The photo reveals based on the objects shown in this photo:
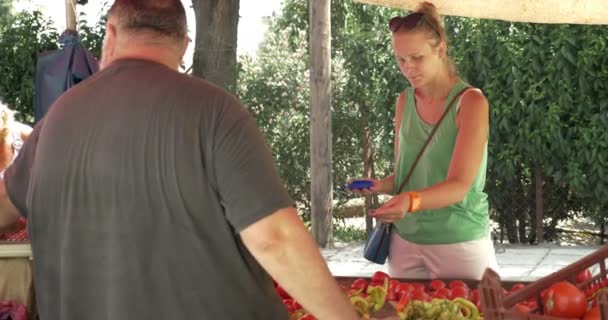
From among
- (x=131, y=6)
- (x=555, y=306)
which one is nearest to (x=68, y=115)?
(x=131, y=6)

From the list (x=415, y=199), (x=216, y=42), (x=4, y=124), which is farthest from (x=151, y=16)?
(x=216, y=42)

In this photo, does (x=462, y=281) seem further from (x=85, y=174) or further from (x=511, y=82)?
(x=511, y=82)

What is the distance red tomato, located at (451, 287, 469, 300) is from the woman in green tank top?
0.93 feet

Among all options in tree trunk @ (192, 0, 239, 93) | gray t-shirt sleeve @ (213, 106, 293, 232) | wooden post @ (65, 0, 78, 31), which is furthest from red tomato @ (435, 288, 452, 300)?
tree trunk @ (192, 0, 239, 93)

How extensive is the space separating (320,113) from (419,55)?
173 inches

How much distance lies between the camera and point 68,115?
2.04m

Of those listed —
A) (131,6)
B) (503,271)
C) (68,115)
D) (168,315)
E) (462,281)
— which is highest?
(131,6)

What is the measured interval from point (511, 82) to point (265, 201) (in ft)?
20.6

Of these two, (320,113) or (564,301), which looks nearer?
(564,301)

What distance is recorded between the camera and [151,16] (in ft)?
6.72

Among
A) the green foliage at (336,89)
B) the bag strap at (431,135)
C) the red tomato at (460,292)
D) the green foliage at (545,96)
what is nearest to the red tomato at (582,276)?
the red tomato at (460,292)

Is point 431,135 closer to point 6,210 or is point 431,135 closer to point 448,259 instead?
point 448,259

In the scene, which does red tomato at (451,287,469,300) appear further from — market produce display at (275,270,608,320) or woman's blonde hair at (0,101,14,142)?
woman's blonde hair at (0,101,14,142)

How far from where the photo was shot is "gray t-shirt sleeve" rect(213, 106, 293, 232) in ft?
6.36
